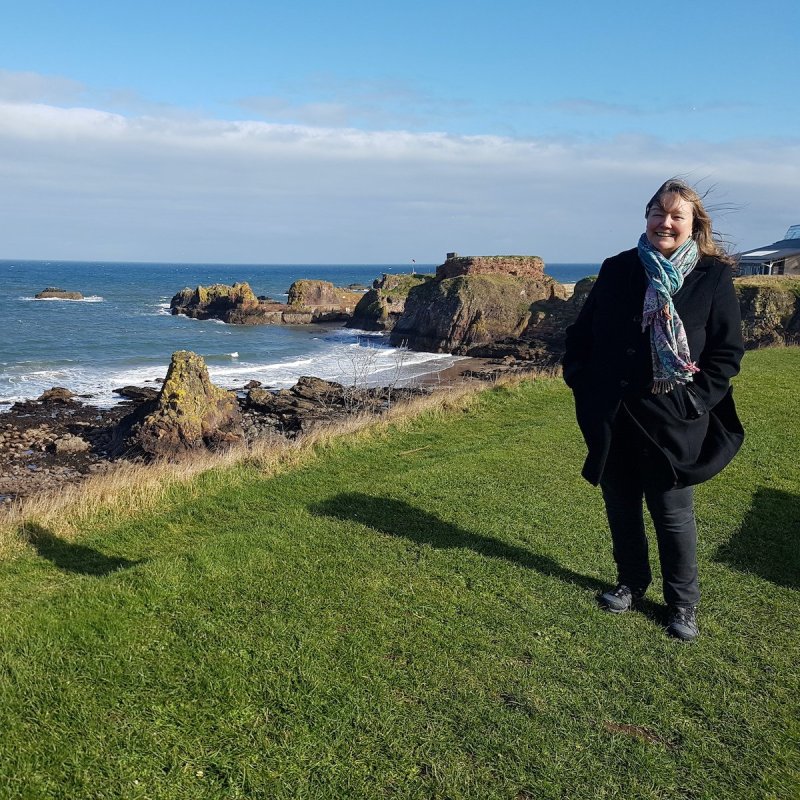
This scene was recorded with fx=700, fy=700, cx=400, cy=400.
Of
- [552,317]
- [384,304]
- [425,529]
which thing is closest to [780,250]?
[552,317]

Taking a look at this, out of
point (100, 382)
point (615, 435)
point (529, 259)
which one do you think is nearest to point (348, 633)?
point (615, 435)

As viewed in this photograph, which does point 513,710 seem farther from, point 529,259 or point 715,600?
point 529,259

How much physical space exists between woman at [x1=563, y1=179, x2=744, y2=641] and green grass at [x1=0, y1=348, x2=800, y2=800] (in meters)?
0.70

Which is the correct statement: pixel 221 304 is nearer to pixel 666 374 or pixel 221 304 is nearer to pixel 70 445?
pixel 70 445

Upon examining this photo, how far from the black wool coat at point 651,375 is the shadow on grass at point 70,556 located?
12.8 feet

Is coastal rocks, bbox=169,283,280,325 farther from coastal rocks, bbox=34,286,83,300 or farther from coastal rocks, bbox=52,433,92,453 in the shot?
coastal rocks, bbox=52,433,92,453

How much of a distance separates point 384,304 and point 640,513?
56619 millimetres

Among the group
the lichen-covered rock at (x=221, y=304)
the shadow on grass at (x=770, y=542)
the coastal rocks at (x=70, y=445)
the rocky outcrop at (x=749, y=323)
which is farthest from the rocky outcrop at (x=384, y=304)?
the shadow on grass at (x=770, y=542)

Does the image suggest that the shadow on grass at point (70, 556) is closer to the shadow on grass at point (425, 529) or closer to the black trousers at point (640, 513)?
the shadow on grass at point (425, 529)

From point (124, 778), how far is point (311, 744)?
86 centimetres

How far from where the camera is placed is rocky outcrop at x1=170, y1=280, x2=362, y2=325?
68.9 metres

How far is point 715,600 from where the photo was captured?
502cm

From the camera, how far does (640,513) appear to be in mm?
4680

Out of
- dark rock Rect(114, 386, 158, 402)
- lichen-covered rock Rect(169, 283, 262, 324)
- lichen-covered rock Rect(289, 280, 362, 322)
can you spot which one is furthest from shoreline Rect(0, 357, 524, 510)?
lichen-covered rock Rect(289, 280, 362, 322)
